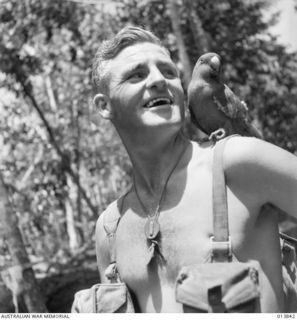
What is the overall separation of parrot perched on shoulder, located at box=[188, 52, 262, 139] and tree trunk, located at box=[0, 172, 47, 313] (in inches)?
107

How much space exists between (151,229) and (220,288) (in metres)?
0.37

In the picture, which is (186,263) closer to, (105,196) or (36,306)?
A: (36,306)

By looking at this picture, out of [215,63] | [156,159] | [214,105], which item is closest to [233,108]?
[214,105]

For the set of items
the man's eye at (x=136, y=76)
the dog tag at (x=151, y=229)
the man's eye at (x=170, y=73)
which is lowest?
the dog tag at (x=151, y=229)

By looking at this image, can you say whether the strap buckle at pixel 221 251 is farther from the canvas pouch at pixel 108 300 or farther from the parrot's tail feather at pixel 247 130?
the parrot's tail feather at pixel 247 130

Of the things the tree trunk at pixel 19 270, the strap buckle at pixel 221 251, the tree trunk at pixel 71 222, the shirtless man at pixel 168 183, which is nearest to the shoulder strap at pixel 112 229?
the shirtless man at pixel 168 183

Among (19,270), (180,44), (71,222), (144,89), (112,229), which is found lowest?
(71,222)

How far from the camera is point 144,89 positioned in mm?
2098

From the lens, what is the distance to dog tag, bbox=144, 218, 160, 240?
203 cm

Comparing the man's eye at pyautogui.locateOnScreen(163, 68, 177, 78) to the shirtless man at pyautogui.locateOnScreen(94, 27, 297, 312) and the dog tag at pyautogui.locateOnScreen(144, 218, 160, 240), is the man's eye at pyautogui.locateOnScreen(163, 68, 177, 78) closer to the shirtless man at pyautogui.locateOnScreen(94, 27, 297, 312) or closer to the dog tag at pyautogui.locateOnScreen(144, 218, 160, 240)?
the shirtless man at pyautogui.locateOnScreen(94, 27, 297, 312)

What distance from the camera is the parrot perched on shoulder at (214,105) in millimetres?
2457

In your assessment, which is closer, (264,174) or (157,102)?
(264,174)

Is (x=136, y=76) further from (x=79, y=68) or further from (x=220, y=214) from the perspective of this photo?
(x=79, y=68)

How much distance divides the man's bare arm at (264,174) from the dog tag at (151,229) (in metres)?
0.29
